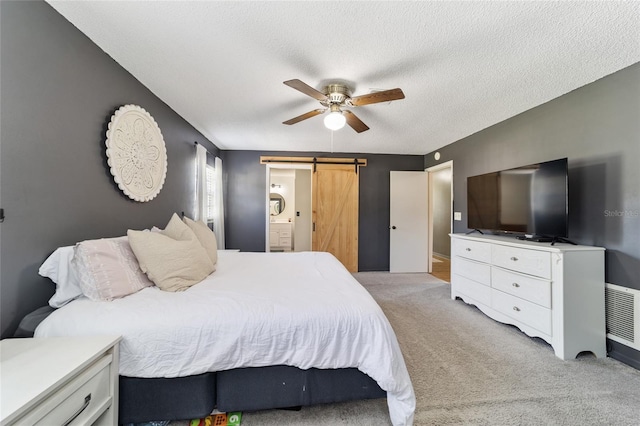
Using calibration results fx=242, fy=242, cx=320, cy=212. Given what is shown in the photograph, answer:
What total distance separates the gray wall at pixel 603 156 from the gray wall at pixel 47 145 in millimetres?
4084

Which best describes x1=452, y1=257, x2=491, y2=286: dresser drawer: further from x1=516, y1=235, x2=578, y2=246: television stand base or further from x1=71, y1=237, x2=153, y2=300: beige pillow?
x1=71, y1=237, x2=153, y2=300: beige pillow

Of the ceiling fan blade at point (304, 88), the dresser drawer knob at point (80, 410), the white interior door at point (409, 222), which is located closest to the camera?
the dresser drawer knob at point (80, 410)

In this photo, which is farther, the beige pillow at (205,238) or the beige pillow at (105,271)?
the beige pillow at (205,238)

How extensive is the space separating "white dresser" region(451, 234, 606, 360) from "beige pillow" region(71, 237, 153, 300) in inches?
125

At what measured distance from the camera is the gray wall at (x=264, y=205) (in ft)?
15.8

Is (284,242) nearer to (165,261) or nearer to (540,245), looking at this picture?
(165,261)

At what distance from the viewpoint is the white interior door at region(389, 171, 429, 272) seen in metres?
4.93

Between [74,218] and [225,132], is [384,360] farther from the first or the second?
[225,132]

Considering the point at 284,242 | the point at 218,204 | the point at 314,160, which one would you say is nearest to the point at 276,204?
the point at 284,242

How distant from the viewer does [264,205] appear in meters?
4.86

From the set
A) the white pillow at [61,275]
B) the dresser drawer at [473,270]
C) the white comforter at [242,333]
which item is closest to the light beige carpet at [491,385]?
the white comforter at [242,333]

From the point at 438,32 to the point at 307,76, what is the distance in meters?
1.02

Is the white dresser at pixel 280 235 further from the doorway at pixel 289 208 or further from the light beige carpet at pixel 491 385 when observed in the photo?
the light beige carpet at pixel 491 385

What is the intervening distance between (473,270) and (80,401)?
3493 millimetres
